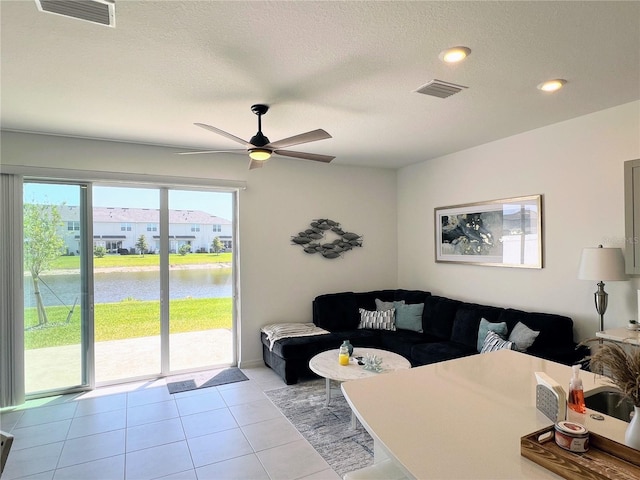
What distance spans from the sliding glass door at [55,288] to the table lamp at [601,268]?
4897mm

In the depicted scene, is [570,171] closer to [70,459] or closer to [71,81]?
[71,81]

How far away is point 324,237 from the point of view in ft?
17.5

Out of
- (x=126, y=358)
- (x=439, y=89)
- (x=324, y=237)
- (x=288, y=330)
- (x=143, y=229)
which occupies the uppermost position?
(x=439, y=89)

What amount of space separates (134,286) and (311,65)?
3.32 metres

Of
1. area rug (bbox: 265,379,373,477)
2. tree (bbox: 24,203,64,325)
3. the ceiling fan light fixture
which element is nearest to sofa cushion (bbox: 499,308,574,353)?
area rug (bbox: 265,379,373,477)

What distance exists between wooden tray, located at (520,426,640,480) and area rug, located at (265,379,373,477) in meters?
1.71

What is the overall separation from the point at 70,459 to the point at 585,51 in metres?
4.48

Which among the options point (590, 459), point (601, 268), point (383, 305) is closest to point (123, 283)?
point (383, 305)

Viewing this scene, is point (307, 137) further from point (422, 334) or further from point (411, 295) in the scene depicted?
point (411, 295)

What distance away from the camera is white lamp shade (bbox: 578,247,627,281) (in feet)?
9.62

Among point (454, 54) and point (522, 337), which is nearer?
point (454, 54)

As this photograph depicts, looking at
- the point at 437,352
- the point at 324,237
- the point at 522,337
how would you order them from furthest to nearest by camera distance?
the point at 324,237 → the point at 437,352 → the point at 522,337

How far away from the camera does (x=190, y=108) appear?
3133 mm

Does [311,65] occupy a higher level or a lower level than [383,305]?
higher
